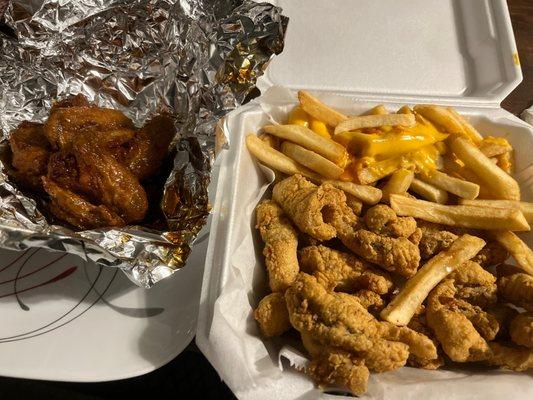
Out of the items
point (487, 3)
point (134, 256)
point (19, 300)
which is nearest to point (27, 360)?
point (19, 300)

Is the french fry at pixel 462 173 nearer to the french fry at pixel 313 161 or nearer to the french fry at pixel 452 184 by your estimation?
the french fry at pixel 452 184

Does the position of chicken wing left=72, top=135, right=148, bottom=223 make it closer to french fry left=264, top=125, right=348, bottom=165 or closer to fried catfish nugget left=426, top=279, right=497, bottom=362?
french fry left=264, top=125, right=348, bottom=165

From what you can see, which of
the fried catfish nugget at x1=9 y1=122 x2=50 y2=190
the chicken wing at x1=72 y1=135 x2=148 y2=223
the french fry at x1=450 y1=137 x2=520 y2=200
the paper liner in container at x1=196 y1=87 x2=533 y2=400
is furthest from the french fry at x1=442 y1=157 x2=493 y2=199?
the fried catfish nugget at x1=9 y1=122 x2=50 y2=190

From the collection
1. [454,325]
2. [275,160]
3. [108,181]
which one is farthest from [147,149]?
[454,325]

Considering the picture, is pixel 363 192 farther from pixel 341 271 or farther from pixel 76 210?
pixel 76 210

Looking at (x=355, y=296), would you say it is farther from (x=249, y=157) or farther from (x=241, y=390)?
(x=249, y=157)

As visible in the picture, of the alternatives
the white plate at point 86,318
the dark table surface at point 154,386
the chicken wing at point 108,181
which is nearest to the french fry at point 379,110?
the white plate at point 86,318
